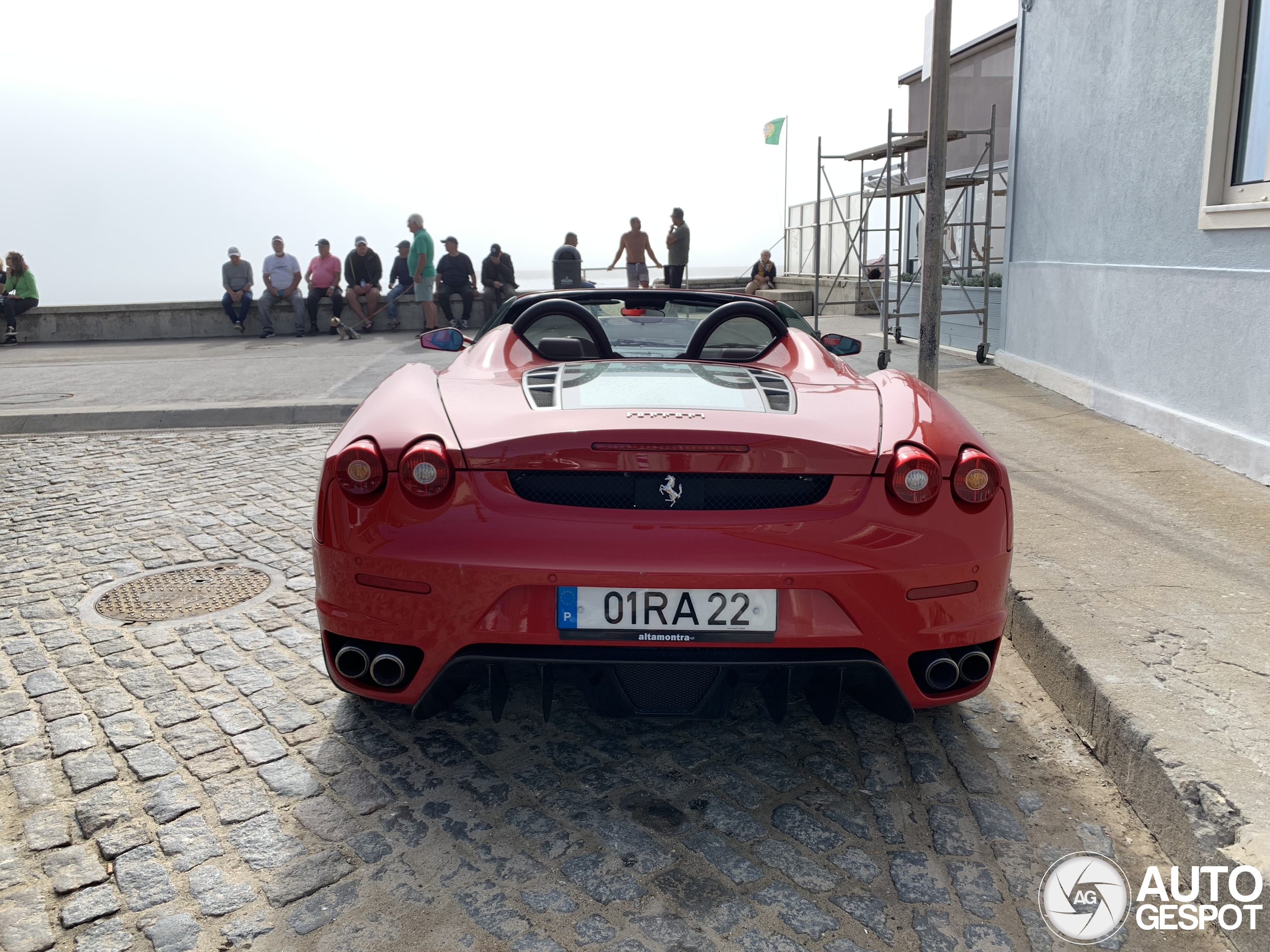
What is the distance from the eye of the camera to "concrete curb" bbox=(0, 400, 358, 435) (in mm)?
9742

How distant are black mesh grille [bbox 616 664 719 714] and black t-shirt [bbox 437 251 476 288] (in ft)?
56.1

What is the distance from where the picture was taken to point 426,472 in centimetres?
272

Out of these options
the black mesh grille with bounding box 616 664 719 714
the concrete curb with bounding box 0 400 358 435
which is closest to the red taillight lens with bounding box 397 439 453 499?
the black mesh grille with bounding box 616 664 719 714

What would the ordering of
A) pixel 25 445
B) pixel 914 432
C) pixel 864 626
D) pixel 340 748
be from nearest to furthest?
pixel 864 626, pixel 914 432, pixel 340 748, pixel 25 445

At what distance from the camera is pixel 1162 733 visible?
294cm

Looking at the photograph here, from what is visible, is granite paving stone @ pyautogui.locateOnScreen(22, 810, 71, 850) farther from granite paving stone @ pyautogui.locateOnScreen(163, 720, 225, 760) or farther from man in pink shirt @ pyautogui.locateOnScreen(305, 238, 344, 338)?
man in pink shirt @ pyautogui.locateOnScreen(305, 238, 344, 338)

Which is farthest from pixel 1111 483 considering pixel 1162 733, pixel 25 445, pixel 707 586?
pixel 25 445

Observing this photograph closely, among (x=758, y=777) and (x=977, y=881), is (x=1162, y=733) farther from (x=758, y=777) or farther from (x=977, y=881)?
(x=758, y=777)

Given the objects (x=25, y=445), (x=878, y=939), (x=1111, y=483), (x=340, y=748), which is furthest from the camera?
(x=25, y=445)

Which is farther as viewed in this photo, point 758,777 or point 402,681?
point 758,777

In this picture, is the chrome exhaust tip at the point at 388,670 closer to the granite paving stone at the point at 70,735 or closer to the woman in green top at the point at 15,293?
the granite paving stone at the point at 70,735

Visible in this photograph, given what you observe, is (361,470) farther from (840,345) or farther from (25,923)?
(840,345)

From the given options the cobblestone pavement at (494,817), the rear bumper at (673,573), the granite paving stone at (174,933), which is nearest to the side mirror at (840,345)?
the cobblestone pavement at (494,817)

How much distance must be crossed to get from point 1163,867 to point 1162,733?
458 millimetres
